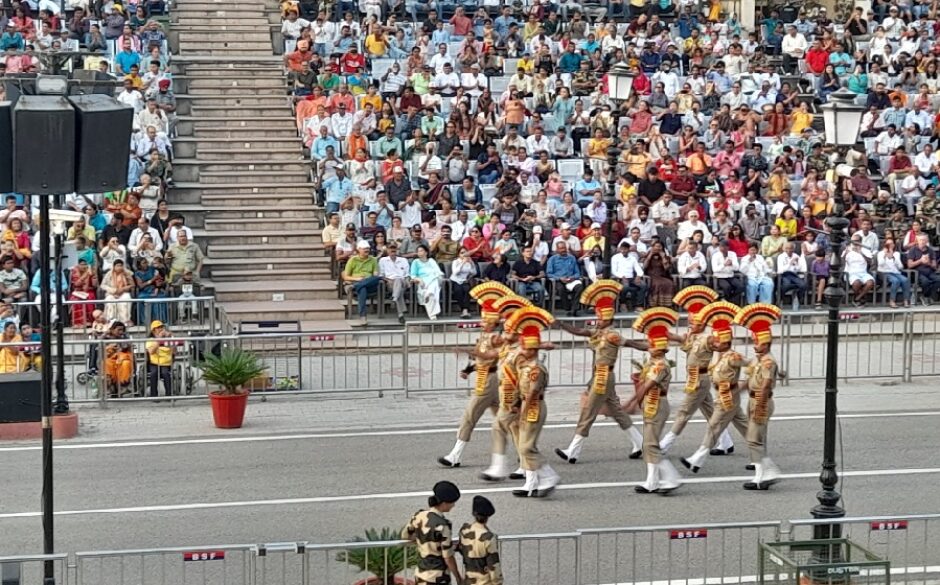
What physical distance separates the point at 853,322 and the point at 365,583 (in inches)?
504

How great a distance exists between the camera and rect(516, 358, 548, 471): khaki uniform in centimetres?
1819

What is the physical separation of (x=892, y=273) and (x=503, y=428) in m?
12.0

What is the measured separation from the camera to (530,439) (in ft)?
60.0

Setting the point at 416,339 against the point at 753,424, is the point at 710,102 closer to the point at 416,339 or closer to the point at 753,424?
the point at 416,339

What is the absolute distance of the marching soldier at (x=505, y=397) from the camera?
18.5 m

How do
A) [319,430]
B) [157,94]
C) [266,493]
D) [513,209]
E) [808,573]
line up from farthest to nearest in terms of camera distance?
[157,94] → [513,209] → [319,430] → [266,493] → [808,573]

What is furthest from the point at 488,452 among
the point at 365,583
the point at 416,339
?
the point at 365,583

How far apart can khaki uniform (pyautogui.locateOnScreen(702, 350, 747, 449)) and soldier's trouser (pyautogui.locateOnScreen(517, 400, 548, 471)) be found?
2.06 m

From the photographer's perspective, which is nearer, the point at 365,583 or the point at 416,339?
the point at 365,583

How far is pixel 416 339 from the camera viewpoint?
23953mm

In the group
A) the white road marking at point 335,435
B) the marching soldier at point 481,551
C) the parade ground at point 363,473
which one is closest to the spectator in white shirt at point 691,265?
the parade ground at point 363,473

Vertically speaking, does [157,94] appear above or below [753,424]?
above

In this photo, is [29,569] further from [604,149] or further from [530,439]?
[604,149]

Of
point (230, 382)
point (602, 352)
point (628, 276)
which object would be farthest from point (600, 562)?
point (628, 276)
